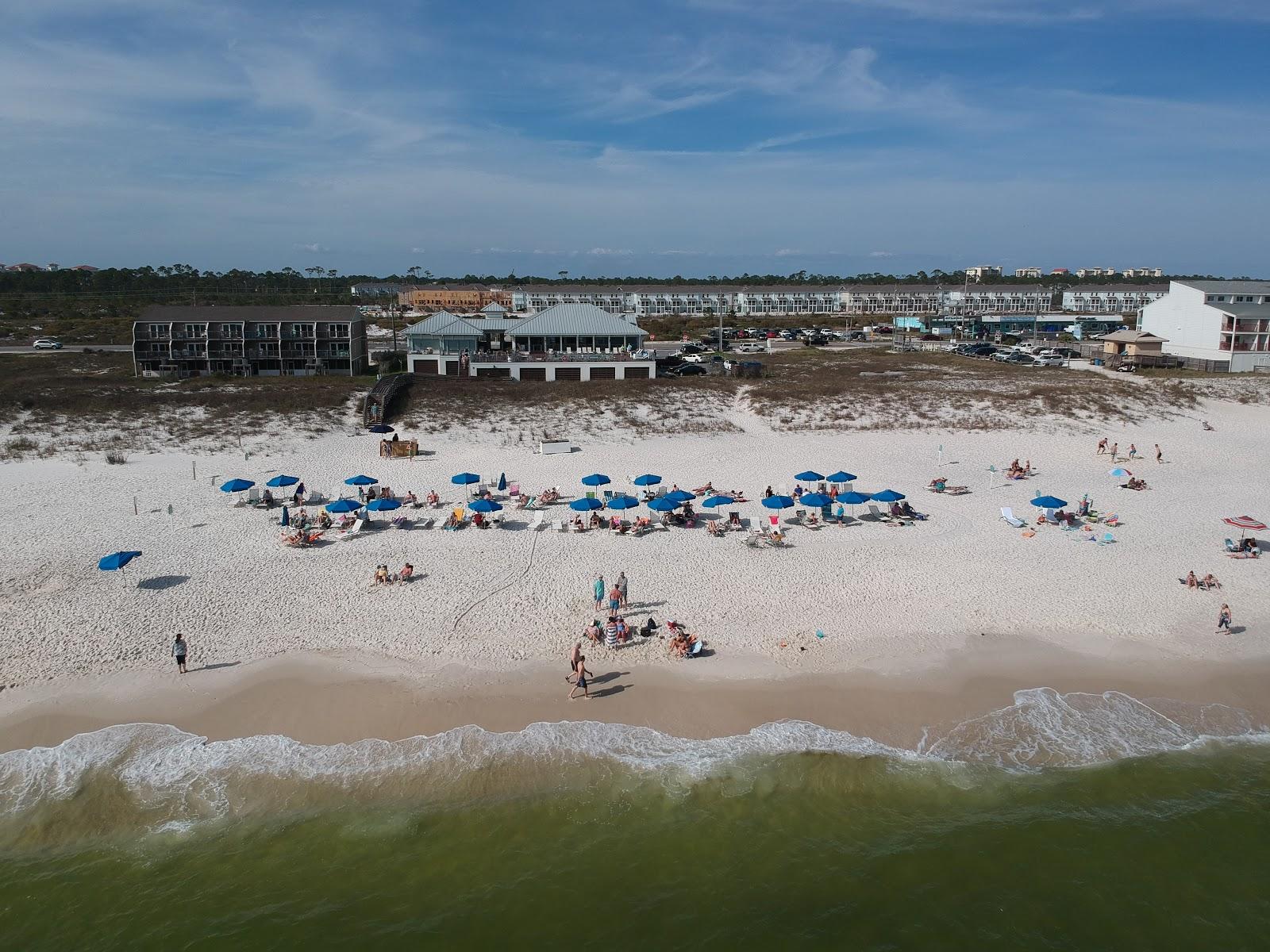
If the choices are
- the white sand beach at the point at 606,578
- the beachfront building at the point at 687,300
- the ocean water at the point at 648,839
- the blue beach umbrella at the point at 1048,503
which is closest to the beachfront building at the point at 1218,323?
the white sand beach at the point at 606,578

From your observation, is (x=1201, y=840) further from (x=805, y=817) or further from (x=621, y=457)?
(x=621, y=457)

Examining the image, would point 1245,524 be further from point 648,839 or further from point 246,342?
point 246,342

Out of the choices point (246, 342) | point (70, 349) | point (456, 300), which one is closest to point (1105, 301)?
point (456, 300)

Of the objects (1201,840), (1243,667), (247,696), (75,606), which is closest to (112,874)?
(247,696)

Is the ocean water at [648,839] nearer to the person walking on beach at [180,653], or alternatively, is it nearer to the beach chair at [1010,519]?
the person walking on beach at [180,653]

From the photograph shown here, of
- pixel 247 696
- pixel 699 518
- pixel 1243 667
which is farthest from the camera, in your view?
pixel 699 518
